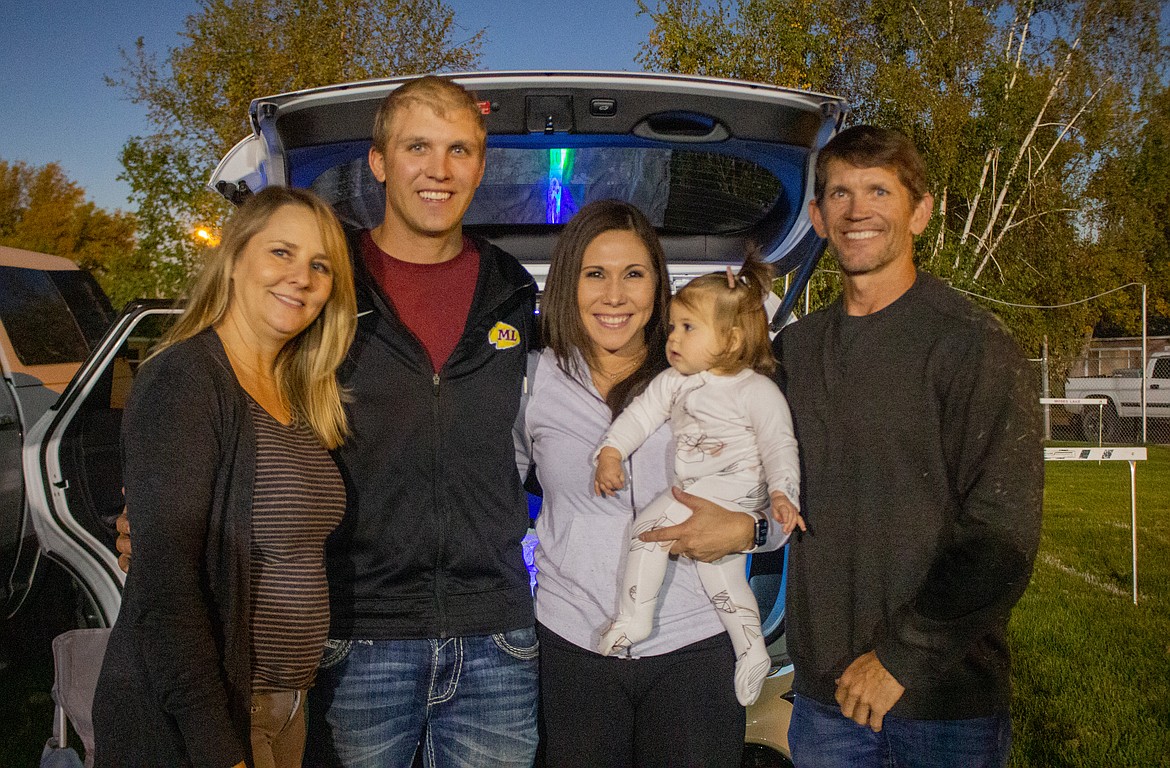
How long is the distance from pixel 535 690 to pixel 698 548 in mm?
587

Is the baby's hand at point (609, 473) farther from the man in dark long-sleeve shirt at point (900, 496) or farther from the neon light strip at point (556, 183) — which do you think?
the neon light strip at point (556, 183)

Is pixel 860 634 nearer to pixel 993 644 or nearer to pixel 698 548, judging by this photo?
pixel 993 644

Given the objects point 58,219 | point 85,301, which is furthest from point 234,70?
point 58,219

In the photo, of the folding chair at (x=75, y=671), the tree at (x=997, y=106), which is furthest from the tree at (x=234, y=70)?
the folding chair at (x=75, y=671)

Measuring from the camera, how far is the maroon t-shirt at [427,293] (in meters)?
2.15

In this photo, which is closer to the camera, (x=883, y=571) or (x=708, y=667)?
(x=883, y=571)

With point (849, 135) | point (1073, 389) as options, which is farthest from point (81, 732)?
point (1073, 389)

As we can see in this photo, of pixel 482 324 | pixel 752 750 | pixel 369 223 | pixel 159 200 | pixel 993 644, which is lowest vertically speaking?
pixel 752 750

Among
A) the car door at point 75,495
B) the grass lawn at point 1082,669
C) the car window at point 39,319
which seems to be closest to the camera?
the car door at point 75,495

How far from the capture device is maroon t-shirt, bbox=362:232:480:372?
2.15 m

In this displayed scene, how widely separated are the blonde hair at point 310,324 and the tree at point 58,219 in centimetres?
2571

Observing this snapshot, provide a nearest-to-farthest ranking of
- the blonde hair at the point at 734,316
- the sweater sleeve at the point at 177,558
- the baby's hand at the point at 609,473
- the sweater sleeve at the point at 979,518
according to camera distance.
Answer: the sweater sleeve at the point at 177,558
the sweater sleeve at the point at 979,518
the baby's hand at the point at 609,473
the blonde hair at the point at 734,316

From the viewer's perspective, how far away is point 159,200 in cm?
1419

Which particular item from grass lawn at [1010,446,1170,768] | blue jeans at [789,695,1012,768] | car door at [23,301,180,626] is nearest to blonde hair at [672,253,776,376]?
blue jeans at [789,695,1012,768]
